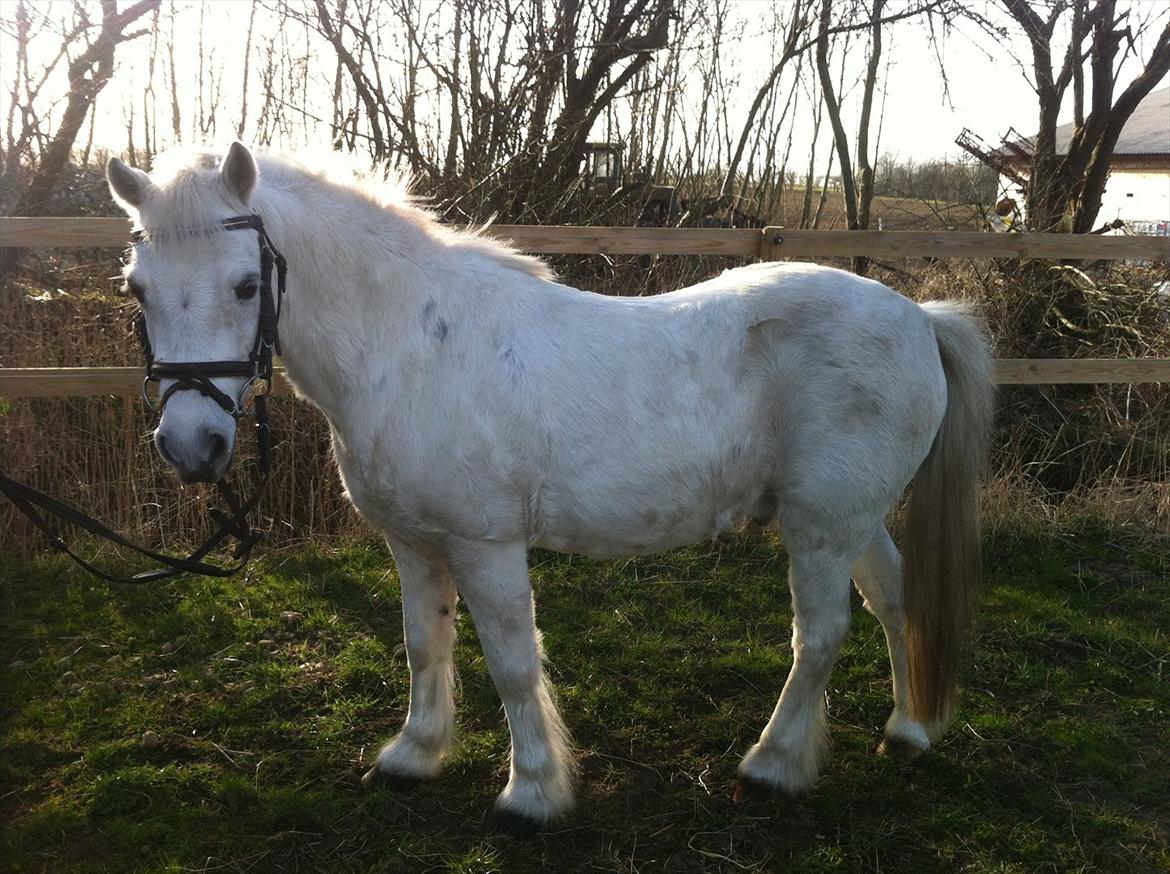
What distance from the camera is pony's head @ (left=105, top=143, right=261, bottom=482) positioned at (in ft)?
6.49

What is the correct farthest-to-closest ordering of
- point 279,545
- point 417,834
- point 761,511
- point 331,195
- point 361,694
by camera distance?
1. point 279,545
2. point 361,694
3. point 761,511
4. point 417,834
5. point 331,195

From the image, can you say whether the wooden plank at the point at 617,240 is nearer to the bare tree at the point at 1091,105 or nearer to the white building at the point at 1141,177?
the bare tree at the point at 1091,105

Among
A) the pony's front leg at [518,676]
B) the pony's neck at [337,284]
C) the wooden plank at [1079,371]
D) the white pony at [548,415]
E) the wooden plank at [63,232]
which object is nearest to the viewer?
the white pony at [548,415]

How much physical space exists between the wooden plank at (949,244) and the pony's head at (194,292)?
3.43 m

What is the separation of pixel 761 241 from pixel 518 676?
325cm

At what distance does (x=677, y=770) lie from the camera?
3.01 meters

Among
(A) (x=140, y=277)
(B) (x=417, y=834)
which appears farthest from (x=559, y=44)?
(B) (x=417, y=834)

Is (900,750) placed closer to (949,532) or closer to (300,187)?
(949,532)

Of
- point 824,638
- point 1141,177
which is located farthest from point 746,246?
point 1141,177

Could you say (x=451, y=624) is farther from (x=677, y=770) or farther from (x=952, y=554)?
(x=952, y=554)

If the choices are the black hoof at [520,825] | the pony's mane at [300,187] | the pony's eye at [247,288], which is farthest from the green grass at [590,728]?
the pony's mane at [300,187]

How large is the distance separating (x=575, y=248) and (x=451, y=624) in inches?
98.1

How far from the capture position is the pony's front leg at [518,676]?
2.47 metres

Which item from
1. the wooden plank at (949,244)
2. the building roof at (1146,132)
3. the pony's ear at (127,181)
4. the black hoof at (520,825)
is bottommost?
the black hoof at (520,825)
